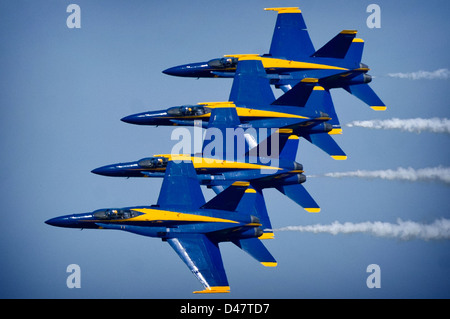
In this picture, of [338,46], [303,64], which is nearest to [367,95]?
[338,46]

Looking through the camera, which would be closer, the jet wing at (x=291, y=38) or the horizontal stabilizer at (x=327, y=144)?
the horizontal stabilizer at (x=327, y=144)

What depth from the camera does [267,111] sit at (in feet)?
249

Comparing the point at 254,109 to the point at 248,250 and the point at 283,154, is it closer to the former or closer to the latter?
the point at 283,154

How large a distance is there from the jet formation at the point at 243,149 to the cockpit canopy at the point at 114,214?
6 cm

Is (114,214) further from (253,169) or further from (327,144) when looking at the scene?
(327,144)

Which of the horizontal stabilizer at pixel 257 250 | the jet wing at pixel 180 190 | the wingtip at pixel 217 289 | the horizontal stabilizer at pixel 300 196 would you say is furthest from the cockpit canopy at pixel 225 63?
the wingtip at pixel 217 289

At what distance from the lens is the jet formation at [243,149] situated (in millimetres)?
70312

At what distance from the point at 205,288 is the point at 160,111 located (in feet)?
44.3

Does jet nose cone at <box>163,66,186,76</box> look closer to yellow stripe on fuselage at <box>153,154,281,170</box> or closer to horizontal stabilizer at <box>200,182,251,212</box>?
yellow stripe on fuselage at <box>153,154,281,170</box>

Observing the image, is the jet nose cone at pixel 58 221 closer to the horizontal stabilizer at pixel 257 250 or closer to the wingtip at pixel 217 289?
the wingtip at pixel 217 289

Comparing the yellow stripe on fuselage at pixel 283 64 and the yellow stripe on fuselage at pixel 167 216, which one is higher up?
the yellow stripe on fuselage at pixel 283 64

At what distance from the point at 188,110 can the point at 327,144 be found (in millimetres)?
8630

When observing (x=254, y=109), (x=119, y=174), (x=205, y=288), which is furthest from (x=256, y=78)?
(x=205, y=288)

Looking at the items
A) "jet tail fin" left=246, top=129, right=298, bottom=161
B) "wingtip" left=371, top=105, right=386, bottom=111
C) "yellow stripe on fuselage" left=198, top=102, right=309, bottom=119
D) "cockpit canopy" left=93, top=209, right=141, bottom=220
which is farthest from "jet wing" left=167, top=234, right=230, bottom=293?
"wingtip" left=371, top=105, right=386, bottom=111
